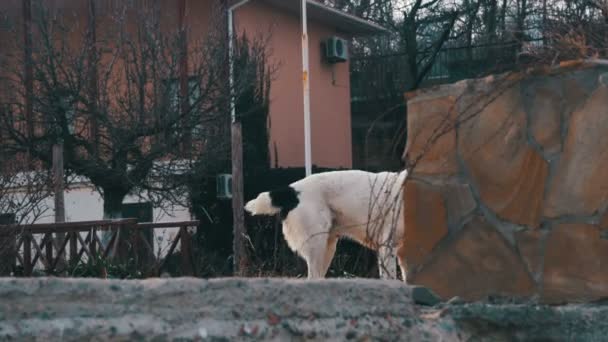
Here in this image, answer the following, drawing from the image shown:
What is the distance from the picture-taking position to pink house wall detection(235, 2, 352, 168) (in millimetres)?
18875

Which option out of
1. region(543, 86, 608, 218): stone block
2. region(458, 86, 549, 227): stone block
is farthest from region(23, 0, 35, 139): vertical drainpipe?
region(543, 86, 608, 218): stone block

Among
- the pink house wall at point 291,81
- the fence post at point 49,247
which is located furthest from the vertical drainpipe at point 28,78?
the fence post at point 49,247

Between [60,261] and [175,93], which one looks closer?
[60,261]

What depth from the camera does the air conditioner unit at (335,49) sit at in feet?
68.1

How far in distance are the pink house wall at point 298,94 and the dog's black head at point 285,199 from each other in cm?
808

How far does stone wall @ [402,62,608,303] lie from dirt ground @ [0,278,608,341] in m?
0.42

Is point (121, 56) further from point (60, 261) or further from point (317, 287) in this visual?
point (317, 287)

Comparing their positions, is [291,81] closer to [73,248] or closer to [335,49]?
[335,49]

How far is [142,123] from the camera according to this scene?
548 inches

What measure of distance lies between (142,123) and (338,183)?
5.08 meters

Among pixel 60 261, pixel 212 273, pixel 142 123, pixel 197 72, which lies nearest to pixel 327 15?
pixel 197 72

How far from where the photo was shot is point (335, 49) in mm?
20797

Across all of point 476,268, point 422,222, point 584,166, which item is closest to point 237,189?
point 422,222

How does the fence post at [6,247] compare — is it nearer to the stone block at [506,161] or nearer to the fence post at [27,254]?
the fence post at [27,254]
